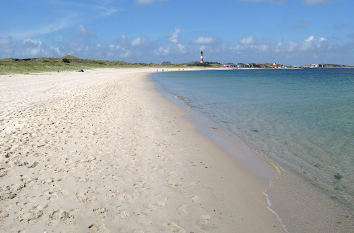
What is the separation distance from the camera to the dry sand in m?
4.18

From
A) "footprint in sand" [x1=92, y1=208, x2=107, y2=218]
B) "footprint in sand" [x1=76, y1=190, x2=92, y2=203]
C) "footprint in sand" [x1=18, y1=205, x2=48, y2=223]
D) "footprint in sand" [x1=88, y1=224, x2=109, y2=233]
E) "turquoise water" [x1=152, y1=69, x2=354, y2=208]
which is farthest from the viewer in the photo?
"turquoise water" [x1=152, y1=69, x2=354, y2=208]

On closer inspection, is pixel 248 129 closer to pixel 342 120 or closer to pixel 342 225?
pixel 342 120

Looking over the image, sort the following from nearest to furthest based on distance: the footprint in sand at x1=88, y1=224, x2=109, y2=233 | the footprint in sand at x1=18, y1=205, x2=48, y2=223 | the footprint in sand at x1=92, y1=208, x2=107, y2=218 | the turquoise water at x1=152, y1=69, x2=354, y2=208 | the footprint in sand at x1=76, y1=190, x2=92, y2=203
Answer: the footprint in sand at x1=88, y1=224, x2=109, y2=233 < the footprint in sand at x1=18, y1=205, x2=48, y2=223 < the footprint in sand at x1=92, y1=208, x2=107, y2=218 < the footprint in sand at x1=76, y1=190, x2=92, y2=203 < the turquoise water at x1=152, y1=69, x2=354, y2=208

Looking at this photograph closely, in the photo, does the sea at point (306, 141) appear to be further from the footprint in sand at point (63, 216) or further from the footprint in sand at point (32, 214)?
the footprint in sand at point (32, 214)

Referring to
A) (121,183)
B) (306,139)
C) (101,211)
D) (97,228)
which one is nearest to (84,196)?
(101,211)

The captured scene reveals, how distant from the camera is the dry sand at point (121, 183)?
13.7 ft

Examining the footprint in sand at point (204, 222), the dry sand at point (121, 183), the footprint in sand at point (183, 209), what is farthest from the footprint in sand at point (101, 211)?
the footprint in sand at point (204, 222)

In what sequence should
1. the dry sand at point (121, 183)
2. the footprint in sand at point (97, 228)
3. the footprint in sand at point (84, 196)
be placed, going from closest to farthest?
the footprint in sand at point (97, 228) → the dry sand at point (121, 183) → the footprint in sand at point (84, 196)

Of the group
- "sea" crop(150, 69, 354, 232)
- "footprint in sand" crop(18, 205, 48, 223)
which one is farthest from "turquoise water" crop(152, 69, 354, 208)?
"footprint in sand" crop(18, 205, 48, 223)

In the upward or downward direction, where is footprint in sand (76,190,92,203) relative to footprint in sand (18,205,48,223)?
downward

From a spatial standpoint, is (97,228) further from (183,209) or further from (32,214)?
(183,209)

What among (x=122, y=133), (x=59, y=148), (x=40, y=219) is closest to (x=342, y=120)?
(x=122, y=133)

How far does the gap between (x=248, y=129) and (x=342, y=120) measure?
5.66 metres

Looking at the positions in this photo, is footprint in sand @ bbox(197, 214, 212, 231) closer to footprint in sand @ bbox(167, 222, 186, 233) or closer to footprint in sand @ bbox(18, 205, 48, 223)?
footprint in sand @ bbox(167, 222, 186, 233)
